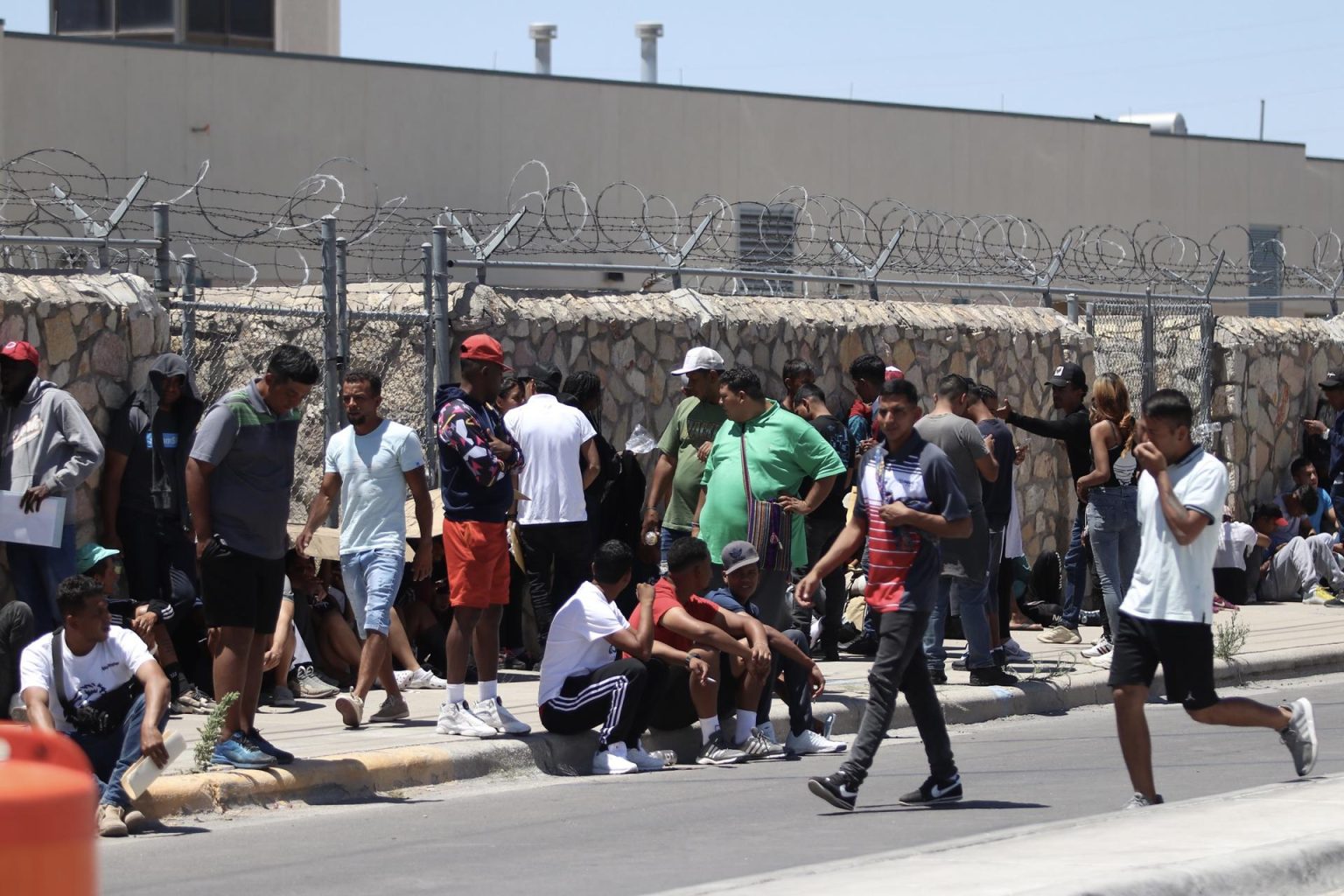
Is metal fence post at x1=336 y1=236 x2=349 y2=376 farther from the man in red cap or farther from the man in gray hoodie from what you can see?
the man in red cap

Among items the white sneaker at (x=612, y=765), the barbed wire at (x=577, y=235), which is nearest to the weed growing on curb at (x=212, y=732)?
the white sneaker at (x=612, y=765)

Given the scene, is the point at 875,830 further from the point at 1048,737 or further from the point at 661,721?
the point at 1048,737

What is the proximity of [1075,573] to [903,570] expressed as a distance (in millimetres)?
5789

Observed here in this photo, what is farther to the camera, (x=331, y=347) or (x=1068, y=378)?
(x=1068, y=378)

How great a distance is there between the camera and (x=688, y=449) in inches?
410

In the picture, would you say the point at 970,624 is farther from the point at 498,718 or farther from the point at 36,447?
the point at 36,447

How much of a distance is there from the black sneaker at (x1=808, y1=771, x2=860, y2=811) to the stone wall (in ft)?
14.6

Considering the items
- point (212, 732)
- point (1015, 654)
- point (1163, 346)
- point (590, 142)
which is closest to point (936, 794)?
point (212, 732)

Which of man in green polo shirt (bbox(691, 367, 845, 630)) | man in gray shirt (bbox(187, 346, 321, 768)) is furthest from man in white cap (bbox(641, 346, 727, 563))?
man in gray shirt (bbox(187, 346, 321, 768))

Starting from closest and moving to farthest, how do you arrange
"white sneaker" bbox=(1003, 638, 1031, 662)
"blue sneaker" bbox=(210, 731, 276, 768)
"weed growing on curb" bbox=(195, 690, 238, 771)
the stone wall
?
1. "weed growing on curb" bbox=(195, 690, 238, 771)
2. "blue sneaker" bbox=(210, 731, 276, 768)
3. the stone wall
4. "white sneaker" bbox=(1003, 638, 1031, 662)

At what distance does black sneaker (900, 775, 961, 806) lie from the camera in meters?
7.46

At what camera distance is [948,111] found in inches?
1221

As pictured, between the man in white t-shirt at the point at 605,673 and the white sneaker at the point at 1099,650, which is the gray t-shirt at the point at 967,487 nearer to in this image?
the white sneaker at the point at 1099,650

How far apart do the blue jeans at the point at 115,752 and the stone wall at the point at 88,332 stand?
2605 millimetres
